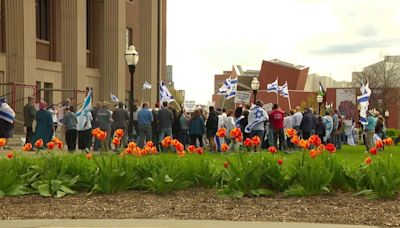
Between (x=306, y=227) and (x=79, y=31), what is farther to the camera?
(x=79, y=31)

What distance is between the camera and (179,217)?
26.6 feet

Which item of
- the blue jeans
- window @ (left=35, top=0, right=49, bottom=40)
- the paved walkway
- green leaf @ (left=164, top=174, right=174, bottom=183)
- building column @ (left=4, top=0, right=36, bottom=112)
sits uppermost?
window @ (left=35, top=0, right=49, bottom=40)

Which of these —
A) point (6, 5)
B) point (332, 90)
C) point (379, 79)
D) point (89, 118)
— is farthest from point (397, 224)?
point (332, 90)

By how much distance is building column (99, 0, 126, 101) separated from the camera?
37.5 metres

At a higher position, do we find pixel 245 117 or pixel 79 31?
pixel 79 31

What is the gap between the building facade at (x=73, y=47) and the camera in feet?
92.2

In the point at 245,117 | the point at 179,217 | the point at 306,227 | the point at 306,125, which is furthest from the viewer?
the point at 306,125

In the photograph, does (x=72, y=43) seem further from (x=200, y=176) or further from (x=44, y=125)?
(x=200, y=176)

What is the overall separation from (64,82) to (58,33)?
318cm

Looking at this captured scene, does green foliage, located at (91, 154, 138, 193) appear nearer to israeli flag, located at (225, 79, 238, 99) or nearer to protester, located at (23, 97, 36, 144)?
protester, located at (23, 97, 36, 144)

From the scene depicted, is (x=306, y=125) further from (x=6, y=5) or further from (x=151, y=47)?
(x=151, y=47)

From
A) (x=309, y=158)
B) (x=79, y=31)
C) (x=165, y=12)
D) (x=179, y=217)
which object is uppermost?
(x=165, y=12)

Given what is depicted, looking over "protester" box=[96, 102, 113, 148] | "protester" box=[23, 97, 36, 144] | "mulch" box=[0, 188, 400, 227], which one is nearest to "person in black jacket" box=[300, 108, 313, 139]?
"protester" box=[96, 102, 113, 148]

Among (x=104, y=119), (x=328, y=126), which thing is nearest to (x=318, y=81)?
(x=328, y=126)
